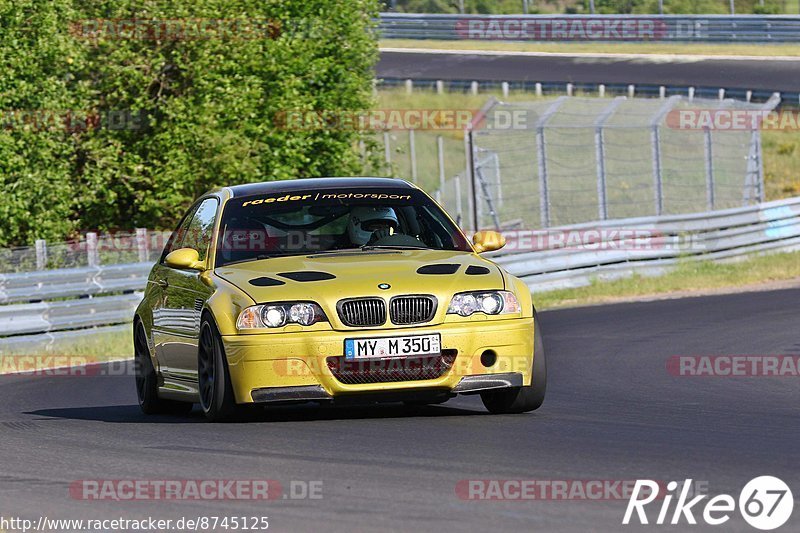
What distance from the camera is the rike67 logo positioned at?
5703 millimetres

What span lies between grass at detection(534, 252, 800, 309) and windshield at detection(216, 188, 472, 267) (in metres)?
12.7

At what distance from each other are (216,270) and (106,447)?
5.04 feet

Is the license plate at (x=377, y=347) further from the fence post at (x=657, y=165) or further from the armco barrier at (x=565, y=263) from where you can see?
the fence post at (x=657, y=165)

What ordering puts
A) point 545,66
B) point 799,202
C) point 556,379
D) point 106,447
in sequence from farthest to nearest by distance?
point 545,66 < point 799,202 < point 556,379 < point 106,447

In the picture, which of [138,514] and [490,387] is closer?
[138,514]

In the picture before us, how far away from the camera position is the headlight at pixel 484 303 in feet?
29.1

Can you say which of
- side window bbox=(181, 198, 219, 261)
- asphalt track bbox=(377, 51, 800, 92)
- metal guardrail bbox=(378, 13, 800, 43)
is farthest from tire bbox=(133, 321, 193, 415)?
metal guardrail bbox=(378, 13, 800, 43)

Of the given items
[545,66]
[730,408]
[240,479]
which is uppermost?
[240,479]

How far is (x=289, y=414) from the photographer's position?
980 cm

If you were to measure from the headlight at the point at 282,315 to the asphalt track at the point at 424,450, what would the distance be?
0.59 meters

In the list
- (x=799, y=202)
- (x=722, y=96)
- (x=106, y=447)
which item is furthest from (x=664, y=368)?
(x=722, y=96)

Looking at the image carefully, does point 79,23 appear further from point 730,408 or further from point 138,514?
point 138,514

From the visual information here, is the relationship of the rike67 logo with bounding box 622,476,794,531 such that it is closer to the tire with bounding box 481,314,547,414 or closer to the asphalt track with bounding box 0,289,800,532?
the asphalt track with bounding box 0,289,800,532

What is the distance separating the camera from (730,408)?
9.78 meters
